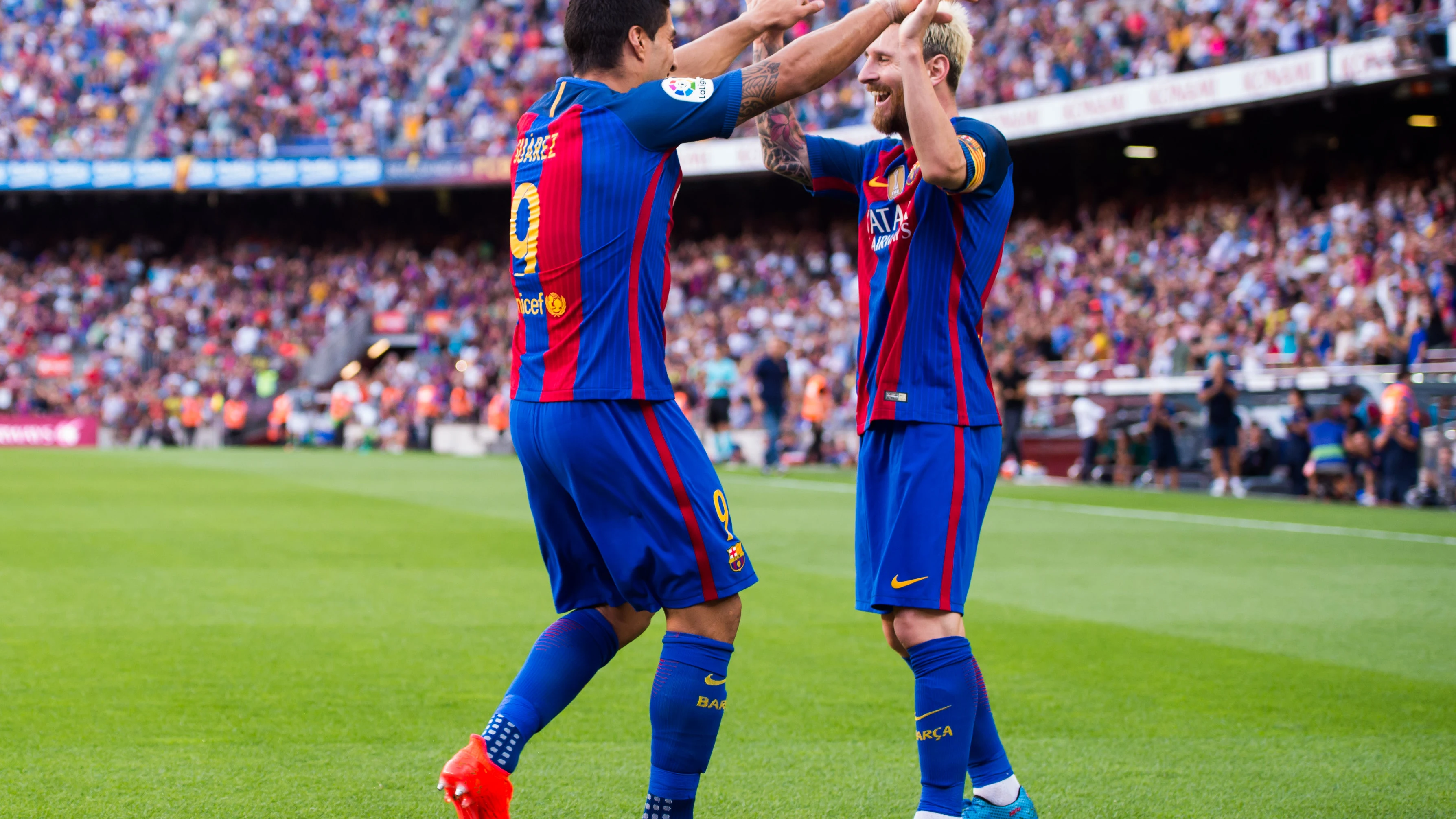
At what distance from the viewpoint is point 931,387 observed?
3.65 metres

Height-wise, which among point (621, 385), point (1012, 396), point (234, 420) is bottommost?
point (234, 420)

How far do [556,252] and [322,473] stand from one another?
18.6 meters

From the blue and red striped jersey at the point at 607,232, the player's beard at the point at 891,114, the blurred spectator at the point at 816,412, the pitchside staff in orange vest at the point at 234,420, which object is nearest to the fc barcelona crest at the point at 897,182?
the player's beard at the point at 891,114

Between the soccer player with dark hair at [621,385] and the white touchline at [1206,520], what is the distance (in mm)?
10151

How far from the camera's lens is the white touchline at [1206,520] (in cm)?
1219

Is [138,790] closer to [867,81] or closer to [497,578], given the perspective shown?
[867,81]

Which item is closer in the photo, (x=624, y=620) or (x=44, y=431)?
(x=624, y=620)

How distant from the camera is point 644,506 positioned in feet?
10.6

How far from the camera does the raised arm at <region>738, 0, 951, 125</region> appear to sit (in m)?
3.34

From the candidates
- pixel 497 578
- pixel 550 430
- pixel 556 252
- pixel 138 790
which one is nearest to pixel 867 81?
pixel 556 252

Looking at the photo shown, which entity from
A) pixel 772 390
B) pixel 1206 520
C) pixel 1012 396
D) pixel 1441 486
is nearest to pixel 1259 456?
pixel 1441 486

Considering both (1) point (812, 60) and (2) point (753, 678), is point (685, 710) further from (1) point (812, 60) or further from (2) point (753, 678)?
(2) point (753, 678)

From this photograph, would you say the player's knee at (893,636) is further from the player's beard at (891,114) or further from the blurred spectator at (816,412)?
the blurred spectator at (816,412)

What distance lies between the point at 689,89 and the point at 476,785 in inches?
67.3
